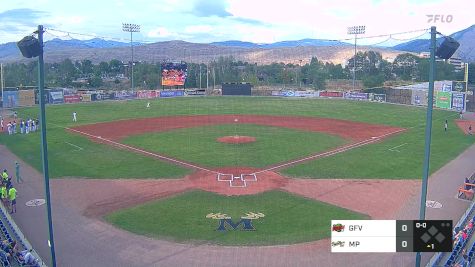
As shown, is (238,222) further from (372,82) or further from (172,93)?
(372,82)

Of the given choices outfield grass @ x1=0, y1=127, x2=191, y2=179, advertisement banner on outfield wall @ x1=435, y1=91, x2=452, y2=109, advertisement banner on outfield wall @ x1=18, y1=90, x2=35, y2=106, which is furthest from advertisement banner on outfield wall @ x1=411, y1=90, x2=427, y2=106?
advertisement banner on outfield wall @ x1=18, y1=90, x2=35, y2=106

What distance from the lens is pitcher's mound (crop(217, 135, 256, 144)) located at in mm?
38969

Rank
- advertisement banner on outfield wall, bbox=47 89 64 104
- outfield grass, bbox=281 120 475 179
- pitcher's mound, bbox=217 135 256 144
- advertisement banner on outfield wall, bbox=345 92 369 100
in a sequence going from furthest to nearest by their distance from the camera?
advertisement banner on outfield wall, bbox=345 92 369 100, advertisement banner on outfield wall, bbox=47 89 64 104, pitcher's mound, bbox=217 135 256 144, outfield grass, bbox=281 120 475 179

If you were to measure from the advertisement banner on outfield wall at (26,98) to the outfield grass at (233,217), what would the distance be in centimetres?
5084

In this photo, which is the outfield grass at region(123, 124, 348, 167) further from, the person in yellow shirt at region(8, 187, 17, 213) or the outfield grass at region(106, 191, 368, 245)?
the person in yellow shirt at region(8, 187, 17, 213)

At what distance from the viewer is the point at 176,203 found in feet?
73.5

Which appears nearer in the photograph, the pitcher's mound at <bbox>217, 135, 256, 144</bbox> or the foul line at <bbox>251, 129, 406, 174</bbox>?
the foul line at <bbox>251, 129, 406, 174</bbox>

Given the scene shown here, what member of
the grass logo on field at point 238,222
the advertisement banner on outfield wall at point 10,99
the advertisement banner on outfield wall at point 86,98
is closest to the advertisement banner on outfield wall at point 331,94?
the advertisement banner on outfield wall at point 86,98

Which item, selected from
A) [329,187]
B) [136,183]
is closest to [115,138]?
[136,183]

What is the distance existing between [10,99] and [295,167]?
166 ft

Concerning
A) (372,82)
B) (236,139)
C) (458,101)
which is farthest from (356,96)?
(236,139)

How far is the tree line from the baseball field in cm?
4337

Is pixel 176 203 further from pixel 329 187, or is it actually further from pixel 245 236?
pixel 329 187

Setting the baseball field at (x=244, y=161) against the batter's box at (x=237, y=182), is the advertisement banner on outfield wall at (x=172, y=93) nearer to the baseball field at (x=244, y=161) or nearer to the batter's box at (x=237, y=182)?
the baseball field at (x=244, y=161)
